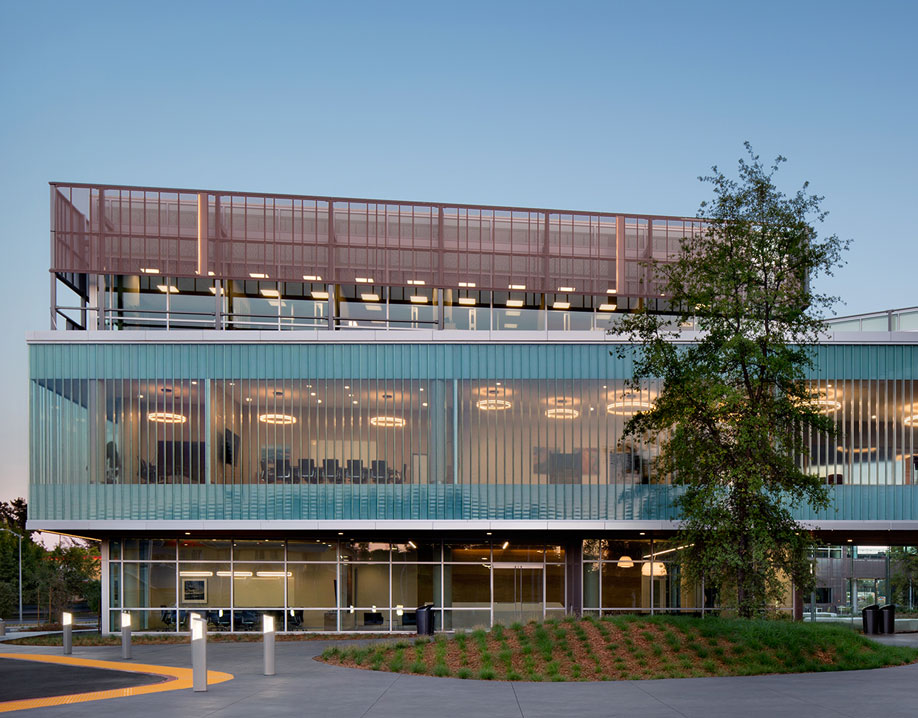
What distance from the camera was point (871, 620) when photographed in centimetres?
3006

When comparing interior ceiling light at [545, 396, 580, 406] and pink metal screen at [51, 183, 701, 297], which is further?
pink metal screen at [51, 183, 701, 297]

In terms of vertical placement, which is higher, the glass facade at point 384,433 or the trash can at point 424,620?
the glass facade at point 384,433

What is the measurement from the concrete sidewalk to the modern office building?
11.1 m

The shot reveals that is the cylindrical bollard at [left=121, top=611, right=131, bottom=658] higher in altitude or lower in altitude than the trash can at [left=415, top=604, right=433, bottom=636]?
higher

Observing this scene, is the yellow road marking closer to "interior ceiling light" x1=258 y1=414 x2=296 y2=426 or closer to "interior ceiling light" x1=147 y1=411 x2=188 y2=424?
"interior ceiling light" x1=147 y1=411 x2=188 y2=424

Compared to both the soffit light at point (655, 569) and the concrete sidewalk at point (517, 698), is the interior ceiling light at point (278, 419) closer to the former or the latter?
the concrete sidewalk at point (517, 698)

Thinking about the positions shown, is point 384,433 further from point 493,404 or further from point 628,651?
point 628,651

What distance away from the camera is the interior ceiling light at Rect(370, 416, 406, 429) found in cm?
2994

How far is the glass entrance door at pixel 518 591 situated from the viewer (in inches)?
1227

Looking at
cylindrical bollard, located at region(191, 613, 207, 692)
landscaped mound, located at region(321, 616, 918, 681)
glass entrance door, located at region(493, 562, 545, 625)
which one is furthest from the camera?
glass entrance door, located at region(493, 562, 545, 625)

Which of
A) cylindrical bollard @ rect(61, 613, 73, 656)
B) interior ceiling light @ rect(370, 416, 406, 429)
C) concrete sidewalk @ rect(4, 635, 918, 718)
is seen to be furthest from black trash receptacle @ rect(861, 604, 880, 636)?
cylindrical bollard @ rect(61, 613, 73, 656)

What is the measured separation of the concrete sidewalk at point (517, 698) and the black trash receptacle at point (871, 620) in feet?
39.3

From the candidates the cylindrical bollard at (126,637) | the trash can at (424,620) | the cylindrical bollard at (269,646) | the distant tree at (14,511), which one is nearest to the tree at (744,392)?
the trash can at (424,620)

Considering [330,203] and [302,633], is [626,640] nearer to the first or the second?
[302,633]
